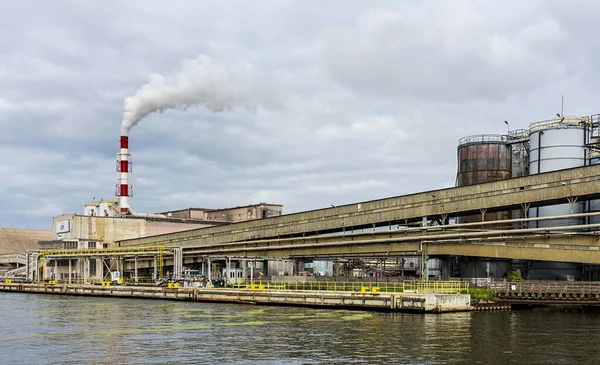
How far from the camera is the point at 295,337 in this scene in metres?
36.2

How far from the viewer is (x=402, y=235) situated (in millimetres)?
63656

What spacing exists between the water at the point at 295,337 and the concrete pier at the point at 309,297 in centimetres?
179

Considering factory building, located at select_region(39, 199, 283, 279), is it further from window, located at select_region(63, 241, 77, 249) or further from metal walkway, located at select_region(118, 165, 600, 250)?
metal walkway, located at select_region(118, 165, 600, 250)

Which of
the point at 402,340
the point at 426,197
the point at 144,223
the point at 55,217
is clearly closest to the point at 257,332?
the point at 402,340

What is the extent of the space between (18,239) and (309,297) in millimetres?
95844

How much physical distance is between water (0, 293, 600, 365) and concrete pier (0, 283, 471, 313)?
1791mm

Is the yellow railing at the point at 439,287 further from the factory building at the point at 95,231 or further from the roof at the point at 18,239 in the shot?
the roof at the point at 18,239

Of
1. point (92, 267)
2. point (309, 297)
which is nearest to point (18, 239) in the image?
point (92, 267)

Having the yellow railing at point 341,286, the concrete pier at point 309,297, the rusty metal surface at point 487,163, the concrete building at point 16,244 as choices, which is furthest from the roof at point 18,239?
the rusty metal surface at point 487,163

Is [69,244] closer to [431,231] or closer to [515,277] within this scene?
[431,231]

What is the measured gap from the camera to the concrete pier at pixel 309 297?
4950cm

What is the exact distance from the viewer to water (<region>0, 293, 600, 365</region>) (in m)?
29.7

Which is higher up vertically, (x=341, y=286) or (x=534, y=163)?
(x=534, y=163)

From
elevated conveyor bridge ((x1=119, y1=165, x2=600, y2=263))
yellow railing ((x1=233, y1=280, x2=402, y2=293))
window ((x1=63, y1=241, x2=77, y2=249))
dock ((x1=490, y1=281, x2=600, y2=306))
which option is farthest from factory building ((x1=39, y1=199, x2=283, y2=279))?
dock ((x1=490, y1=281, x2=600, y2=306))
